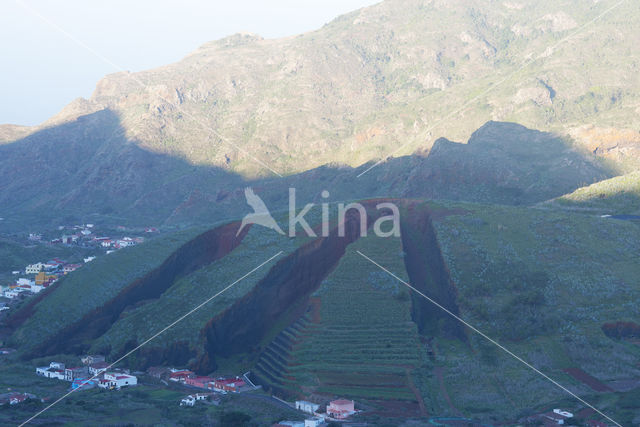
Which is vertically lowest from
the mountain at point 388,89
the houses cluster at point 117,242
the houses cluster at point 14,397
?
the houses cluster at point 14,397

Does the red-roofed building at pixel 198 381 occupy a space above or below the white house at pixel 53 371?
below

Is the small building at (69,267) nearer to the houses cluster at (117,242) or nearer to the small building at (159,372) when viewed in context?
the houses cluster at (117,242)

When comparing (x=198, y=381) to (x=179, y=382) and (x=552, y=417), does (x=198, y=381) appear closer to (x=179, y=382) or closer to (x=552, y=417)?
(x=179, y=382)

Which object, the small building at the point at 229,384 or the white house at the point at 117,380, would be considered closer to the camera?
the small building at the point at 229,384

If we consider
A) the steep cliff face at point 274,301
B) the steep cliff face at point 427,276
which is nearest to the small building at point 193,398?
the steep cliff face at point 274,301

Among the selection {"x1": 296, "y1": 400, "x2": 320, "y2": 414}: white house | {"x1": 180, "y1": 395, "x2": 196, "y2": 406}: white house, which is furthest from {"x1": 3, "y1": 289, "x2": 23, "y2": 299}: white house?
{"x1": 296, "y1": 400, "x2": 320, "y2": 414}: white house

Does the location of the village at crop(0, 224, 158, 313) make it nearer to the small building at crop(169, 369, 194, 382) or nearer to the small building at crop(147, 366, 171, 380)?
the small building at crop(147, 366, 171, 380)
